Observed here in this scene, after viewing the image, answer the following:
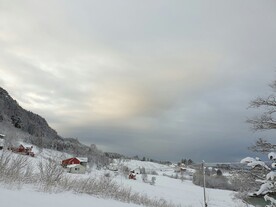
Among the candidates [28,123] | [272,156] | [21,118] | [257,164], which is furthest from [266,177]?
[21,118]

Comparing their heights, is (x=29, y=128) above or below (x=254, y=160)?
above

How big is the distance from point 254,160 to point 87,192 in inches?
286

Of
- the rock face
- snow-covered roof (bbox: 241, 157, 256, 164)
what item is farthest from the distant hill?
snow-covered roof (bbox: 241, 157, 256, 164)

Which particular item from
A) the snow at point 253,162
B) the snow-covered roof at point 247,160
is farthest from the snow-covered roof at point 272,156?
the snow-covered roof at point 247,160

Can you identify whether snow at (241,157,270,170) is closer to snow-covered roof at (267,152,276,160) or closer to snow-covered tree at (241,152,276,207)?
snow-covered tree at (241,152,276,207)

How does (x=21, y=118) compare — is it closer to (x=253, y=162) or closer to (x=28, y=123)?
(x=28, y=123)

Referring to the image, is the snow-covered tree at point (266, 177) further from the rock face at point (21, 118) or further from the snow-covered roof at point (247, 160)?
the rock face at point (21, 118)

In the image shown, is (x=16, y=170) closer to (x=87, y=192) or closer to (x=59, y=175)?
(x=59, y=175)

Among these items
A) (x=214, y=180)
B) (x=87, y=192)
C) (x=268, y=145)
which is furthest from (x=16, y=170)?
(x=214, y=180)

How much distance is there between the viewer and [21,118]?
171000 millimetres

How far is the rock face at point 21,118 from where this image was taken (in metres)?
160

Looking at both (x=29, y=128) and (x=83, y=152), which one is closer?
(x=83, y=152)

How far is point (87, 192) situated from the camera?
1492cm

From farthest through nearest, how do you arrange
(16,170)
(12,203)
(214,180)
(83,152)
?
1. (83,152)
2. (214,180)
3. (16,170)
4. (12,203)
